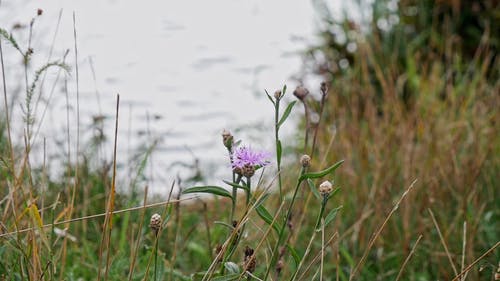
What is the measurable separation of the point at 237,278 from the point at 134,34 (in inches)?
211

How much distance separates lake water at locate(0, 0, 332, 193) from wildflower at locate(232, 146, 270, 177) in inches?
104

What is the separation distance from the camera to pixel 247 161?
48.2 inches

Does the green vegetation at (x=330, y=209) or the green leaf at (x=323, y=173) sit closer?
the green leaf at (x=323, y=173)

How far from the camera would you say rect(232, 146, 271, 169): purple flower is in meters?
1.22

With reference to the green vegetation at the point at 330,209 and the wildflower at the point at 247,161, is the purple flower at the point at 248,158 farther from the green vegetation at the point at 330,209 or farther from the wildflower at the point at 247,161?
the green vegetation at the point at 330,209

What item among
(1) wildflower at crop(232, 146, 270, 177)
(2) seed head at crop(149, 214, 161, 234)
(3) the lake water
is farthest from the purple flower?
(3) the lake water

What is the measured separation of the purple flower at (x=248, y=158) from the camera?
4.02 feet

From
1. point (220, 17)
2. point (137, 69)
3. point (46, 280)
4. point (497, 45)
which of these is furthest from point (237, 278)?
point (220, 17)

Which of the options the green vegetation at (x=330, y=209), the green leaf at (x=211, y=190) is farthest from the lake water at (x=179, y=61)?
Result: the green leaf at (x=211, y=190)

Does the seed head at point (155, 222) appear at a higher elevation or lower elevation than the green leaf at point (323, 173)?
lower

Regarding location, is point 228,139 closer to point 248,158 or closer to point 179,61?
point 248,158

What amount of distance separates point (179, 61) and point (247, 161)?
5.08 meters

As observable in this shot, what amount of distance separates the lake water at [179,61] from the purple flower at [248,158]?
2.64 metres

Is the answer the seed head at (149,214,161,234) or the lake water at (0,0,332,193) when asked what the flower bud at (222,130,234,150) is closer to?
the seed head at (149,214,161,234)
